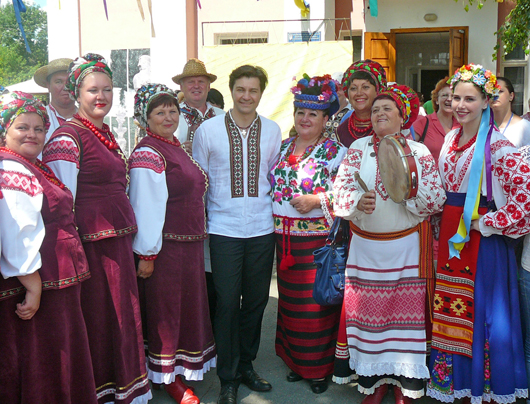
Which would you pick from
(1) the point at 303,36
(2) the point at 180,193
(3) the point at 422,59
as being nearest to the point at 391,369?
(2) the point at 180,193

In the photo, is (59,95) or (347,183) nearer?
(347,183)

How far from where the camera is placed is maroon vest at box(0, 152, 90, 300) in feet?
8.78

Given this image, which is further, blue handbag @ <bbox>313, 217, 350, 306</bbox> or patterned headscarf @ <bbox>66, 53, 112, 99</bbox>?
blue handbag @ <bbox>313, 217, 350, 306</bbox>

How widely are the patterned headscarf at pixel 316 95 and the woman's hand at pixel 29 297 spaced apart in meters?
2.09

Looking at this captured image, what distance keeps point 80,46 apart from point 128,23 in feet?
3.84

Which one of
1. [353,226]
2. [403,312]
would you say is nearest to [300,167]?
[353,226]

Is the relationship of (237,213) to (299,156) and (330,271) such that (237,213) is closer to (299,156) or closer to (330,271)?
(299,156)

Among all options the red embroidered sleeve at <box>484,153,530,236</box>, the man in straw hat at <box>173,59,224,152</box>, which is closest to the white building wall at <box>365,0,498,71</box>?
the man in straw hat at <box>173,59,224,152</box>

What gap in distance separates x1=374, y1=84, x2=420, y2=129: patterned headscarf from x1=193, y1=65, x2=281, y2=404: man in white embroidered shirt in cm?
91

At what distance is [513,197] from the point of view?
3.12 meters

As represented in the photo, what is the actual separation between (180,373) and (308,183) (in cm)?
159

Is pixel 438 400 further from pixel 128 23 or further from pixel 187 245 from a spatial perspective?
pixel 128 23

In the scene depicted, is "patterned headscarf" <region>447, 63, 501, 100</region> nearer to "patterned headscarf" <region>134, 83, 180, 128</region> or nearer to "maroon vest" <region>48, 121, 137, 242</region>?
"patterned headscarf" <region>134, 83, 180, 128</region>

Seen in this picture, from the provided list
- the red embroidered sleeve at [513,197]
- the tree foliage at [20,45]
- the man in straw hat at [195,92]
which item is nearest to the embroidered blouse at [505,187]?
the red embroidered sleeve at [513,197]
